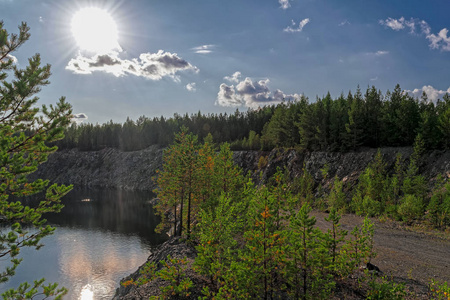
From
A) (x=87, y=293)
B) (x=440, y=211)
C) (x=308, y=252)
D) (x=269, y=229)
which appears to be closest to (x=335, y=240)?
(x=308, y=252)

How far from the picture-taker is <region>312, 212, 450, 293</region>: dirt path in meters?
19.2

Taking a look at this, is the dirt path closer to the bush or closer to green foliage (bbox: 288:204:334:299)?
the bush

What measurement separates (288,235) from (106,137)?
6777 inches

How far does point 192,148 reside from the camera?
31109 mm

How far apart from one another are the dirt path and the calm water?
26446 millimetres

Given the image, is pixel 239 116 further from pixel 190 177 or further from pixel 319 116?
pixel 190 177

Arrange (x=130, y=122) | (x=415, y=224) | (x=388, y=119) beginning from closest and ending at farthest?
(x=415, y=224) → (x=388, y=119) → (x=130, y=122)

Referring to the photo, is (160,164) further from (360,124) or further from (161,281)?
(161,281)

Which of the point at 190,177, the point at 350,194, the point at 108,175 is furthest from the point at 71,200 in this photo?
the point at 350,194

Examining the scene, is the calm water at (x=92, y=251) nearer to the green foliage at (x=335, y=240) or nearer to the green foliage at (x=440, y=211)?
the green foliage at (x=335, y=240)

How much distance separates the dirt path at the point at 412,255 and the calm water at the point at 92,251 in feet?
86.8

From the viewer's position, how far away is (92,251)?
4194 cm

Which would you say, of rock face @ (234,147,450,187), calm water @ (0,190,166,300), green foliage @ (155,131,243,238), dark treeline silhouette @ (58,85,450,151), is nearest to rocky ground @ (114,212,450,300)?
green foliage @ (155,131,243,238)

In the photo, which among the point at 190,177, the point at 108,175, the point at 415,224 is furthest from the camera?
the point at 108,175
